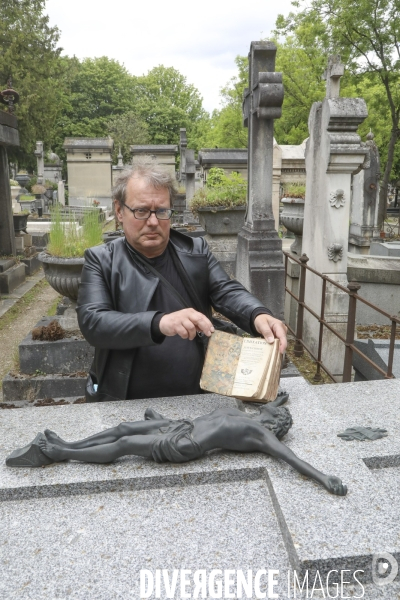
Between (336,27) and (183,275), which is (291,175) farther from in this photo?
(183,275)

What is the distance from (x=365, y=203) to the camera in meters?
11.6

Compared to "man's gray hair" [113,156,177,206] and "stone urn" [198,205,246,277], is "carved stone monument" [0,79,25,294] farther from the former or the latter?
"man's gray hair" [113,156,177,206]

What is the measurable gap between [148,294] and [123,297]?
119mm

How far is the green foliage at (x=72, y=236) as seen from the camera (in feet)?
19.4

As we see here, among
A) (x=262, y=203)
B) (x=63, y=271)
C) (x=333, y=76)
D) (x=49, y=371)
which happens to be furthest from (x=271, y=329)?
(x=333, y=76)

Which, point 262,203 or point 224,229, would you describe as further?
point 224,229

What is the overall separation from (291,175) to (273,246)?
29.2ft

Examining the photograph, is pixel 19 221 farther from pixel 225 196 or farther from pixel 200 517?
pixel 200 517

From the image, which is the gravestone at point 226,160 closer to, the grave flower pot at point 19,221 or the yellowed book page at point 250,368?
the grave flower pot at point 19,221

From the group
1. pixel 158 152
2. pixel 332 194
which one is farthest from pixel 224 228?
pixel 158 152

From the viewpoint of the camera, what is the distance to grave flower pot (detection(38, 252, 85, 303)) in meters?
5.69

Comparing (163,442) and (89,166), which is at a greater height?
(89,166)

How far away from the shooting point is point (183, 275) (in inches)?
101

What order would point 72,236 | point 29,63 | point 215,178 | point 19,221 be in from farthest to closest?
point 29,63 < point 19,221 < point 215,178 < point 72,236
